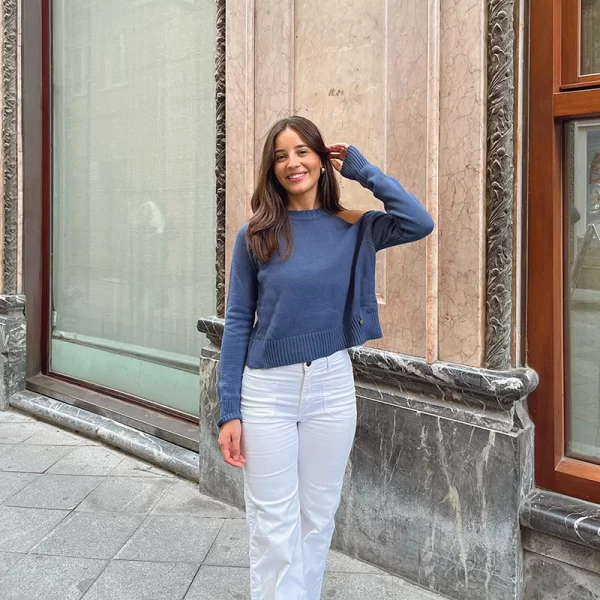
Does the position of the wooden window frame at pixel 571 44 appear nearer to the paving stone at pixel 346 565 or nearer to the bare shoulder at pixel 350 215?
the bare shoulder at pixel 350 215

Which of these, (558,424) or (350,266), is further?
(558,424)

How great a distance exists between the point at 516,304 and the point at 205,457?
2.18 meters

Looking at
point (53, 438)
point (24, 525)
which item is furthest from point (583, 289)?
point (53, 438)

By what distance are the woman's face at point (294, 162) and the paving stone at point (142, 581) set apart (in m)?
1.93

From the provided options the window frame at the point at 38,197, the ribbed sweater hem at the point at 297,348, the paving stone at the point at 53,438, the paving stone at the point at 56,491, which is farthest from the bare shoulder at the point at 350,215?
the window frame at the point at 38,197

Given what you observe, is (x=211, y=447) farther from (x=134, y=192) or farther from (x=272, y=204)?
(x=134, y=192)

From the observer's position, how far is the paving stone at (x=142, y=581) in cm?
273

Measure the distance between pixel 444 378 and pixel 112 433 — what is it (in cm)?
288

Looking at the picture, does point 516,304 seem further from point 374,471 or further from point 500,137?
point 374,471

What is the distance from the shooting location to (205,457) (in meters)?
3.83

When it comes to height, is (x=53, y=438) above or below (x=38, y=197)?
below

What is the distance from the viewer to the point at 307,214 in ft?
6.89

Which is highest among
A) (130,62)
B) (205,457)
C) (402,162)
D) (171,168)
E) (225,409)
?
(130,62)

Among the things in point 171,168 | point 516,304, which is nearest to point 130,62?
point 171,168
